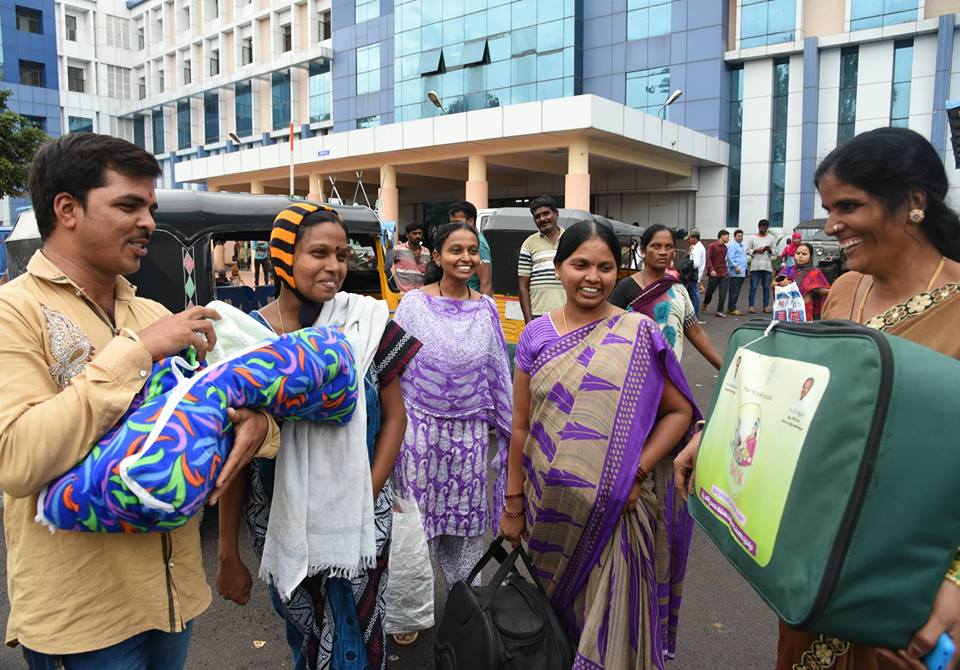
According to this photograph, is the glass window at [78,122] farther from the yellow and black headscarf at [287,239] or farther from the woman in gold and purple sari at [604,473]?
the woman in gold and purple sari at [604,473]

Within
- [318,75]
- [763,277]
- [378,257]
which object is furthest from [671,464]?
[318,75]

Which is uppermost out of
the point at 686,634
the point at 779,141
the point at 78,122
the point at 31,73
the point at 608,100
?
the point at 31,73

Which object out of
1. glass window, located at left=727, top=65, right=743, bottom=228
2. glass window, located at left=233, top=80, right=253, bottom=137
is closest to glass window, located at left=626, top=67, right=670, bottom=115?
glass window, located at left=727, top=65, right=743, bottom=228

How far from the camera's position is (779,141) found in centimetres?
2200

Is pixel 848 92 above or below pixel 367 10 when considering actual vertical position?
below

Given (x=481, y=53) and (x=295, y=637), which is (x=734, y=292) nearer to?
(x=295, y=637)

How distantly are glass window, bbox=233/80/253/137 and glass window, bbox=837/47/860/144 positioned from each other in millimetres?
29167

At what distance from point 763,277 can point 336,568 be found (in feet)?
46.9

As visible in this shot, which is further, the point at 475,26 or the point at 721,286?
the point at 475,26

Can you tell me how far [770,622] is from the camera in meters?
3.08

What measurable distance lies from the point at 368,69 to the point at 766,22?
17.0 metres

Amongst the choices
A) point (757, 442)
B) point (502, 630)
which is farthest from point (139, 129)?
point (757, 442)

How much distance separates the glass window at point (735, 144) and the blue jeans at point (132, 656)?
2341cm

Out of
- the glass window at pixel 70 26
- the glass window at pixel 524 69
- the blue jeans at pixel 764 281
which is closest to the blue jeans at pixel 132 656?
the blue jeans at pixel 764 281
